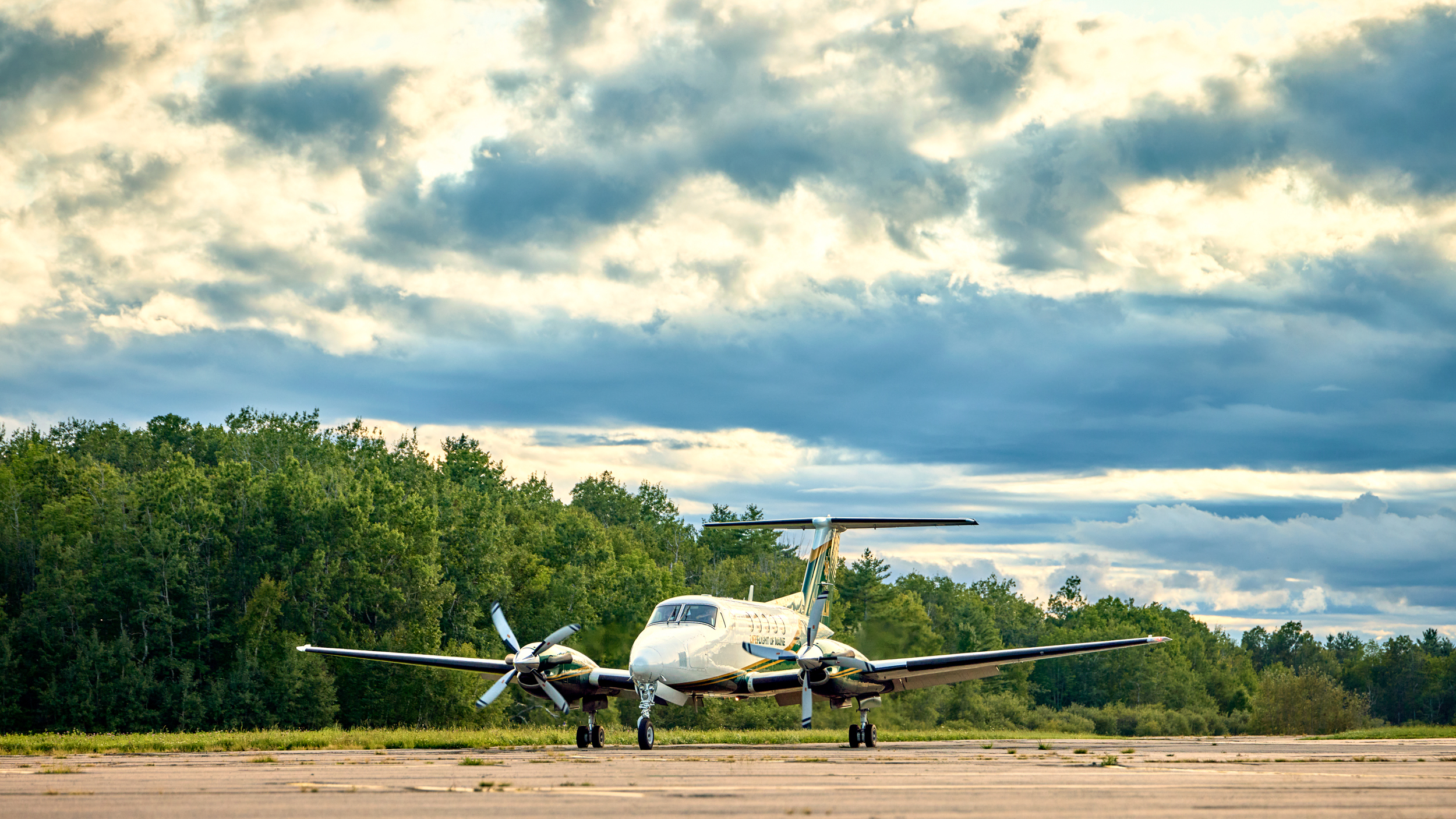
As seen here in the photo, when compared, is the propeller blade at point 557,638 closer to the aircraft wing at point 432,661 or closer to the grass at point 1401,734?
the aircraft wing at point 432,661

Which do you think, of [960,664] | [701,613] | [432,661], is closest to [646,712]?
[701,613]

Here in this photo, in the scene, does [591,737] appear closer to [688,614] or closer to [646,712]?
[646,712]

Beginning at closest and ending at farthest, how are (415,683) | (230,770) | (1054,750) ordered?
(230,770) < (1054,750) < (415,683)

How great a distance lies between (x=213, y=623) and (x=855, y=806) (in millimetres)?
55946

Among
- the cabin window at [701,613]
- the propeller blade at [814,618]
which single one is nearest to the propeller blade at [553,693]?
the cabin window at [701,613]

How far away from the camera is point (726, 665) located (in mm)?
30125

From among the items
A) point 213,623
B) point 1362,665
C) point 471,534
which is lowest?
point 1362,665

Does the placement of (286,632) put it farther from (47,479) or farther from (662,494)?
(662,494)

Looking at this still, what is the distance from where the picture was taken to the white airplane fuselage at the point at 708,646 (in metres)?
28.3

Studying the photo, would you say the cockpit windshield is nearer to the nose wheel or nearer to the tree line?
the nose wheel

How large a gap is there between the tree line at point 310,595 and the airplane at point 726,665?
515 cm

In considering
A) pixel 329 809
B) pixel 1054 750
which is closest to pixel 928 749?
pixel 1054 750

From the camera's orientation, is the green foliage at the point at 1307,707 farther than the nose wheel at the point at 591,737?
Yes

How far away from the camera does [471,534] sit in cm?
6969
